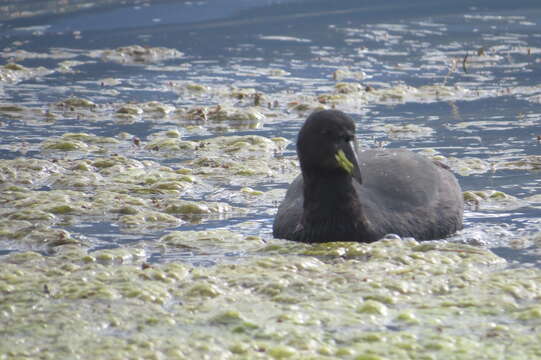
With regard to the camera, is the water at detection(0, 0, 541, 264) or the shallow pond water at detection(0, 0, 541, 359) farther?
the water at detection(0, 0, 541, 264)

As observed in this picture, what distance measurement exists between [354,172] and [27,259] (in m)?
2.25

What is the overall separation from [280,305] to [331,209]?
1366mm

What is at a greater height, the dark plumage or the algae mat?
the dark plumage

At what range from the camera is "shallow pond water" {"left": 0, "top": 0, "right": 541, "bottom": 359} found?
5371 millimetres

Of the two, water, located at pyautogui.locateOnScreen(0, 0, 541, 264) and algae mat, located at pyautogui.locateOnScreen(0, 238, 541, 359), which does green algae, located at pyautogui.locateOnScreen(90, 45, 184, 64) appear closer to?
water, located at pyautogui.locateOnScreen(0, 0, 541, 264)

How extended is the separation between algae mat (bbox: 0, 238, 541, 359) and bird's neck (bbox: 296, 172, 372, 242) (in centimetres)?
11

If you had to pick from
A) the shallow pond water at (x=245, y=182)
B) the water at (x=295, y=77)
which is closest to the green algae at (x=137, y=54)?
the shallow pond water at (x=245, y=182)

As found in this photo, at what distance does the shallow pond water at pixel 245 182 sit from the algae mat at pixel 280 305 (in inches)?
0.6

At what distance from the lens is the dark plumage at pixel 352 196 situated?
680 centimetres

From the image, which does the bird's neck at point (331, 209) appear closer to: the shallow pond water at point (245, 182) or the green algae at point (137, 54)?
the shallow pond water at point (245, 182)

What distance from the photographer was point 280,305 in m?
5.73

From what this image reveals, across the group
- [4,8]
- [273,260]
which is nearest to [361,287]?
[273,260]


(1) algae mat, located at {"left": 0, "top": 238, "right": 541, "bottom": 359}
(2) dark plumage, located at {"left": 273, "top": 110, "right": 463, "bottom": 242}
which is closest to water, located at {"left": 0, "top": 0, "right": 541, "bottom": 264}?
(2) dark plumage, located at {"left": 273, "top": 110, "right": 463, "bottom": 242}

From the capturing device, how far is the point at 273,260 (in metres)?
6.60
